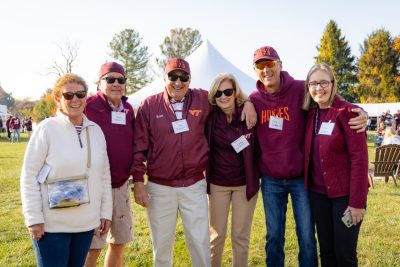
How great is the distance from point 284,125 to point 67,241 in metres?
2.06

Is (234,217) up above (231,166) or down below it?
below

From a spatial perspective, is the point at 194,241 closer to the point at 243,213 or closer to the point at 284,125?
the point at 243,213

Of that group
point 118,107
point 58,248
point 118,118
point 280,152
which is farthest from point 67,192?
point 280,152

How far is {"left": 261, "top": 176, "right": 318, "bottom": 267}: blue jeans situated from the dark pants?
15 cm

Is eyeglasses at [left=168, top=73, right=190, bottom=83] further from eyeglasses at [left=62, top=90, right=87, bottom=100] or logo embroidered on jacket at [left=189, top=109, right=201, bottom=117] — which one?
eyeglasses at [left=62, top=90, right=87, bottom=100]

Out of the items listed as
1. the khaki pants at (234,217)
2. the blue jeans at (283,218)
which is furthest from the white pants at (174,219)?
the blue jeans at (283,218)

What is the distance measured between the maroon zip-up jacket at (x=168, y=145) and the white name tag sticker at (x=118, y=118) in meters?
0.14

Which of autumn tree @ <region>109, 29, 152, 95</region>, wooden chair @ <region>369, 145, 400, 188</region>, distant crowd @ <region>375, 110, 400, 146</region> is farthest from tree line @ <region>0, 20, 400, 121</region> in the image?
wooden chair @ <region>369, 145, 400, 188</region>

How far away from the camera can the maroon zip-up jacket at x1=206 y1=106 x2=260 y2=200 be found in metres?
3.52

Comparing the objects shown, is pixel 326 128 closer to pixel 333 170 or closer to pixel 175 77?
pixel 333 170

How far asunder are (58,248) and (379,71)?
47.0 meters

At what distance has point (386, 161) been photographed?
352 inches

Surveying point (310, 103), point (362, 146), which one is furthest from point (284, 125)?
point (362, 146)

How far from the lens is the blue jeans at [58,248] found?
8.48ft
